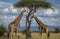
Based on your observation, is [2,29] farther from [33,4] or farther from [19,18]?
[33,4]

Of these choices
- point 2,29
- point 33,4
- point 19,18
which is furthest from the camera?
point 2,29

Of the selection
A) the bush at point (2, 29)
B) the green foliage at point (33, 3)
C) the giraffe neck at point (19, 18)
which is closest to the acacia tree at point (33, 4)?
the green foliage at point (33, 3)

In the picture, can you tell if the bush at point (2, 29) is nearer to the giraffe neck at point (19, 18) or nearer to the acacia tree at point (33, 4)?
the giraffe neck at point (19, 18)

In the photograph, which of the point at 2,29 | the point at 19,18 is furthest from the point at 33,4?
the point at 2,29

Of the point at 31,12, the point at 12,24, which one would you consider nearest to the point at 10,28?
the point at 12,24

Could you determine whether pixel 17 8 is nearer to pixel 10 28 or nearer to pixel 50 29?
pixel 10 28

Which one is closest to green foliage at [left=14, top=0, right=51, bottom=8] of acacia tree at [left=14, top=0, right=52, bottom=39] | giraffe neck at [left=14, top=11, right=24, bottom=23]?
acacia tree at [left=14, top=0, right=52, bottom=39]

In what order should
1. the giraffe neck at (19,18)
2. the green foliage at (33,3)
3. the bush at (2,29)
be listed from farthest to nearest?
the bush at (2,29) < the giraffe neck at (19,18) < the green foliage at (33,3)

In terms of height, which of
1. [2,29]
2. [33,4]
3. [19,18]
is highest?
[33,4]

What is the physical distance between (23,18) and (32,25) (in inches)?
10.7

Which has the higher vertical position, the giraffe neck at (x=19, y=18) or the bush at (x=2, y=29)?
the giraffe neck at (x=19, y=18)

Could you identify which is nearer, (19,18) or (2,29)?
(19,18)

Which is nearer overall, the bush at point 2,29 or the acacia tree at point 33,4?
the acacia tree at point 33,4

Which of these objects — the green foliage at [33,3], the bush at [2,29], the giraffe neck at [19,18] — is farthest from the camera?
the bush at [2,29]
